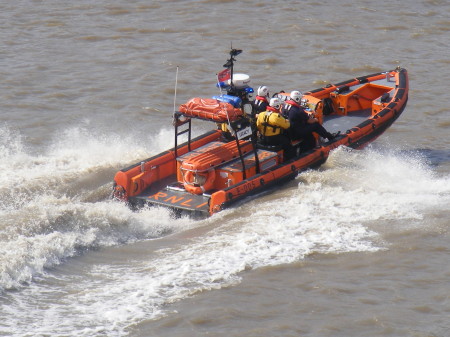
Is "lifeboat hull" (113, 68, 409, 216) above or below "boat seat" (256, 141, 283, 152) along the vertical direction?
below

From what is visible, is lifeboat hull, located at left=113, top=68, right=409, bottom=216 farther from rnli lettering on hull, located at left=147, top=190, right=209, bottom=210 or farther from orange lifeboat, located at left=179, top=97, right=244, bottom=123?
orange lifeboat, located at left=179, top=97, right=244, bottom=123

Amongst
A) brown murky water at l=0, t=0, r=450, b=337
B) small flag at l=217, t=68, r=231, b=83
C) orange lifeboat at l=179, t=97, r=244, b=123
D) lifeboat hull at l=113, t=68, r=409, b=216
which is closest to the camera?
brown murky water at l=0, t=0, r=450, b=337

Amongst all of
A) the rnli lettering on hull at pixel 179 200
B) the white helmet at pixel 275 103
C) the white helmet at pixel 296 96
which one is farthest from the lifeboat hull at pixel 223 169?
the white helmet at pixel 296 96

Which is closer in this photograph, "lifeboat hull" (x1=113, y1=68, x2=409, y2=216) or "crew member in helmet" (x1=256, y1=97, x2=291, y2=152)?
"lifeboat hull" (x1=113, y1=68, x2=409, y2=216)

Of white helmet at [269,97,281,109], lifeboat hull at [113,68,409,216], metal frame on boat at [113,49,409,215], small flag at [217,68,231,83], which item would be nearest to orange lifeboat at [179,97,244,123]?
metal frame on boat at [113,49,409,215]

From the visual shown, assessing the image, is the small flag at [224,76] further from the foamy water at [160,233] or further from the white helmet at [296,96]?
the foamy water at [160,233]

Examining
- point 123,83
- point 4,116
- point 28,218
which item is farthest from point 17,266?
point 123,83

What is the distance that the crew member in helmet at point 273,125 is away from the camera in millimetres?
10773

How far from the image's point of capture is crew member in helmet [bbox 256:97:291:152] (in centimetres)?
1077

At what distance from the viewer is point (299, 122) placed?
36.4 ft

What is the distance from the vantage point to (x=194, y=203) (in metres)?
10.1

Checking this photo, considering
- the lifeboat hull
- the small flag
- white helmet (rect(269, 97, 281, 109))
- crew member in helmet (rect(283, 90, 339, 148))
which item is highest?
the small flag

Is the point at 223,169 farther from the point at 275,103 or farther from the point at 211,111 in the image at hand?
the point at 275,103

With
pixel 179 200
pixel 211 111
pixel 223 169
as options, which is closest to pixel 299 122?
pixel 223 169
